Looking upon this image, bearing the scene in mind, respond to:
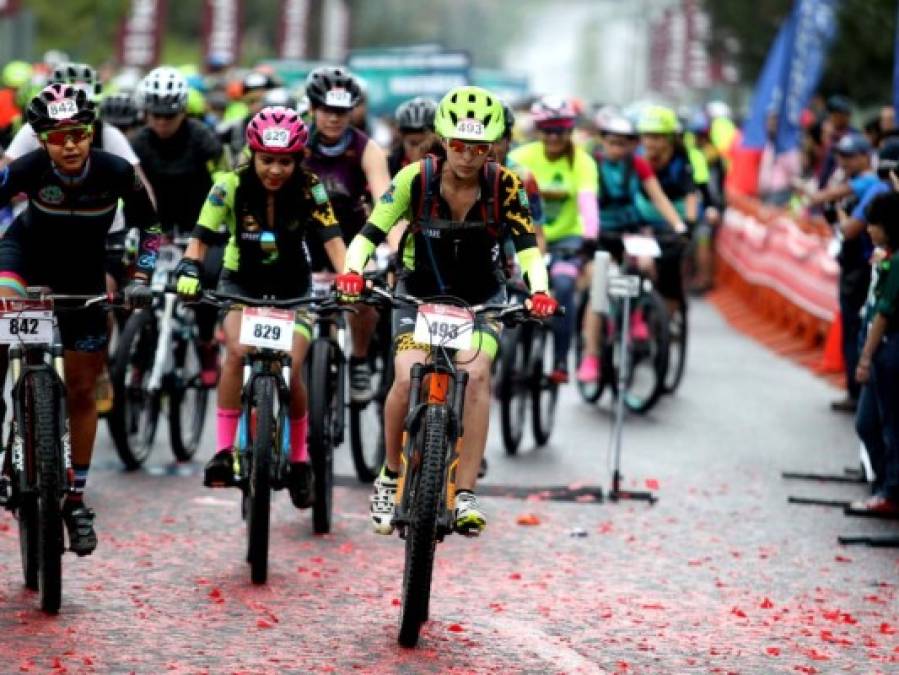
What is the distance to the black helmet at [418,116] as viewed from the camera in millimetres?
11672

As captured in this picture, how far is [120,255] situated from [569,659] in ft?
12.0

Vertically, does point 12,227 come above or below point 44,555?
above

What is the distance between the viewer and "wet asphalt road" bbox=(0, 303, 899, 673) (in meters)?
7.69

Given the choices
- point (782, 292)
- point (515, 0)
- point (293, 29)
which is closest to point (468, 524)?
point (782, 292)

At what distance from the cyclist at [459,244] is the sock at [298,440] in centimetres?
88

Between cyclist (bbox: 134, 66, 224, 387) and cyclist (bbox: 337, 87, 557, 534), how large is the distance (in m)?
3.19

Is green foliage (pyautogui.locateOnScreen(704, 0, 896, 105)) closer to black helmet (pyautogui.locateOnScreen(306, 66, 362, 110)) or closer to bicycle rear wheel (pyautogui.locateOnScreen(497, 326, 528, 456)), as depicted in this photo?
bicycle rear wheel (pyautogui.locateOnScreen(497, 326, 528, 456))

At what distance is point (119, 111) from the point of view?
13250 mm

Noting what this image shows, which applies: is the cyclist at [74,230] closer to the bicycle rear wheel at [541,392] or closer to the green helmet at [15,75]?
the bicycle rear wheel at [541,392]

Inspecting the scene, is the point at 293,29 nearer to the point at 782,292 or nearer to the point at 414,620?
the point at 782,292

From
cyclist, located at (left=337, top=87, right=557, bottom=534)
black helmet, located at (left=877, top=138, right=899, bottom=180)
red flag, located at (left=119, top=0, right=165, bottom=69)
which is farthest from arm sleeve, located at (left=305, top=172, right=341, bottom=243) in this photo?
red flag, located at (left=119, top=0, right=165, bottom=69)

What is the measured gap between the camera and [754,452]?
13.7m

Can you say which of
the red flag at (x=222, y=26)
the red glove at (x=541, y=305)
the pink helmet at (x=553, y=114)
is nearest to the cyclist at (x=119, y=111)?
the pink helmet at (x=553, y=114)

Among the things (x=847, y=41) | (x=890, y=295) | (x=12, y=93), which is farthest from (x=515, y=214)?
(x=847, y=41)
